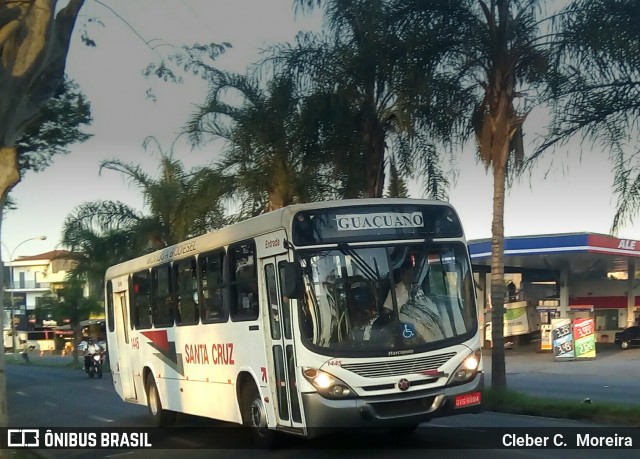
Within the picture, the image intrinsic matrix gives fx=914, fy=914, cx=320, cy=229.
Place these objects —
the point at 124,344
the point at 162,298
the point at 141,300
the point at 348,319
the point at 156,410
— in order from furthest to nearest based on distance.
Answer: the point at 124,344, the point at 141,300, the point at 156,410, the point at 162,298, the point at 348,319

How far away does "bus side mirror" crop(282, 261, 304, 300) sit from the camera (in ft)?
33.4

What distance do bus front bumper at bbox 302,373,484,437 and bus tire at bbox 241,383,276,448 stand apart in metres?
1.44

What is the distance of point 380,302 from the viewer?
10500mm

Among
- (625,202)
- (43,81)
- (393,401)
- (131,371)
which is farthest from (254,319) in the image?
(131,371)

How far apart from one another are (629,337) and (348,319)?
1395 inches

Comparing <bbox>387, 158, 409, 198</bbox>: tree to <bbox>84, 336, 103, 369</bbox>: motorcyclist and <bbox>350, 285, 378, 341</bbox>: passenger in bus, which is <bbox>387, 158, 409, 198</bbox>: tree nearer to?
<bbox>350, 285, 378, 341</bbox>: passenger in bus

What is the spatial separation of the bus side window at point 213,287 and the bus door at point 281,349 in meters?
1.58

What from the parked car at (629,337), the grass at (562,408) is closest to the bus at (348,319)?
the grass at (562,408)

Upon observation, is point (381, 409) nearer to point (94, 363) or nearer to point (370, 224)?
point (370, 224)

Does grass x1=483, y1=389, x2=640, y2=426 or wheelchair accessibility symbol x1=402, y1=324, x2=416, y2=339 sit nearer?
wheelchair accessibility symbol x1=402, y1=324, x2=416, y2=339

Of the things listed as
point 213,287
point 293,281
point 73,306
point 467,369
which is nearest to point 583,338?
point 213,287

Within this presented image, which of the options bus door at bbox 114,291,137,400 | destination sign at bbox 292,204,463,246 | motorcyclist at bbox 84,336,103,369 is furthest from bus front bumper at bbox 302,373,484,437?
motorcyclist at bbox 84,336,103,369

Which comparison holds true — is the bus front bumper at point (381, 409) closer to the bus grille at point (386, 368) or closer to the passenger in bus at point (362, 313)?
the bus grille at point (386, 368)

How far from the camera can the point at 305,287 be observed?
10.5 metres
